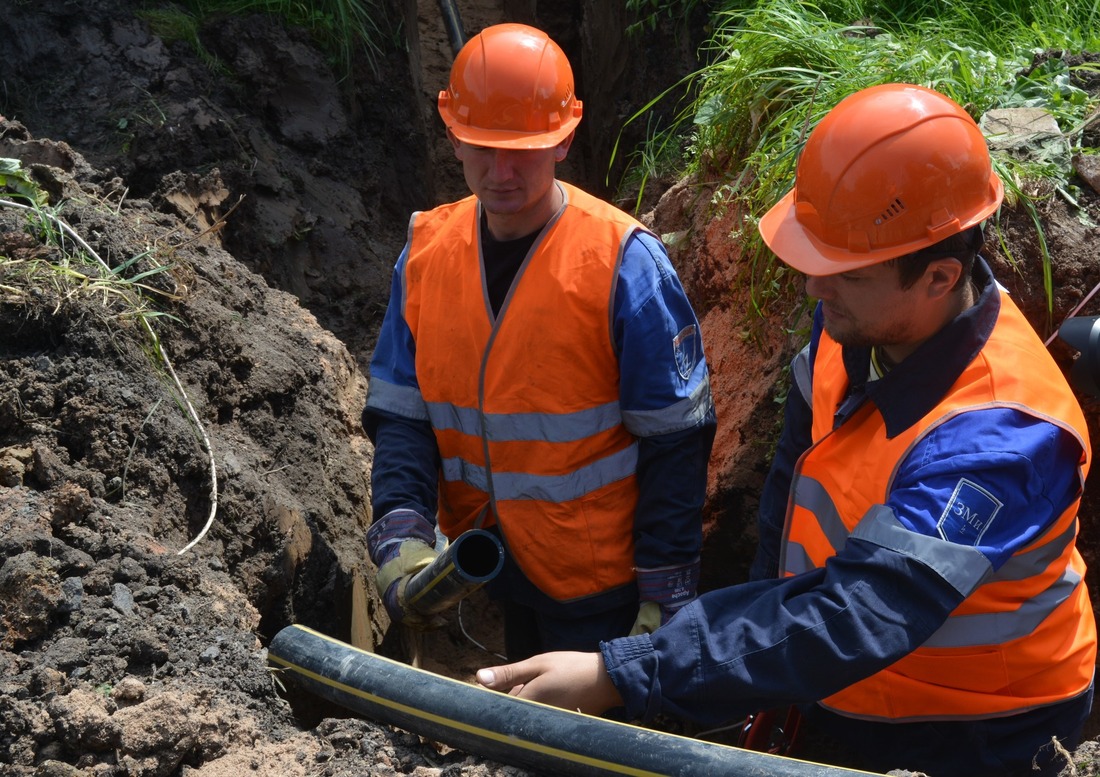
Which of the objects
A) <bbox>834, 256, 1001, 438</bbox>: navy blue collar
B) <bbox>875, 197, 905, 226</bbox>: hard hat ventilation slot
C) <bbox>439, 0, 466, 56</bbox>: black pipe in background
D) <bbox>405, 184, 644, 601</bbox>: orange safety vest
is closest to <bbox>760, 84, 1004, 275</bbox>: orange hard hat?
<bbox>875, 197, 905, 226</bbox>: hard hat ventilation slot

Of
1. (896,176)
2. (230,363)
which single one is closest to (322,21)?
(230,363)

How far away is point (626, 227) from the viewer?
9.56 feet

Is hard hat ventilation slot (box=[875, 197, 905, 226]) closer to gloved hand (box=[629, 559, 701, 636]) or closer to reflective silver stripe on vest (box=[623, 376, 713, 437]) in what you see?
reflective silver stripe on vest (box=[623, 376, 713, 437])

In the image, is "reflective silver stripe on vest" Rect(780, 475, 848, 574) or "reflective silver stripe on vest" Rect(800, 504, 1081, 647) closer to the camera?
"reflective silver stripe on vest" Rect(800, 504, 1081, 647)

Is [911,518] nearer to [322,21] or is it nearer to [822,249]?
[822,249]

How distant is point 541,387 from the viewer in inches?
115

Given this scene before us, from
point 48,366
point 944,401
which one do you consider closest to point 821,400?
point 944,401

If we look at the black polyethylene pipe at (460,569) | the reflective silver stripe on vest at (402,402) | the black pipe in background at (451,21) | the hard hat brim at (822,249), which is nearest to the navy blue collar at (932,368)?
the hard hat brim at (822,249)

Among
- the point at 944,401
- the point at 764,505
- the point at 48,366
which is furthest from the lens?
the point at 48,366

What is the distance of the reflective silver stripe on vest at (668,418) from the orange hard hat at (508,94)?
76 centimetres

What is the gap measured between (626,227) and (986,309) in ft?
3.40

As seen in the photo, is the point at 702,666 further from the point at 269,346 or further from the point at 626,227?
the point at 269,346

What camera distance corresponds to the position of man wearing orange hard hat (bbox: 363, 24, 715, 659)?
284 cm

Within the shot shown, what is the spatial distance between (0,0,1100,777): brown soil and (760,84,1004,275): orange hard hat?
1106mm
